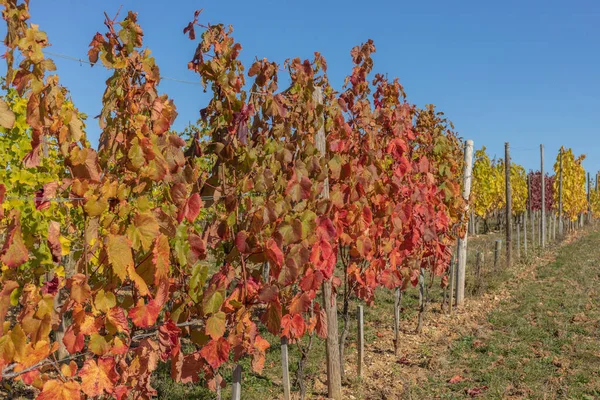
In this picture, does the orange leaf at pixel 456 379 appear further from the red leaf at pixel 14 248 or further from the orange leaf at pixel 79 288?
the red leaf at pixel 14 248

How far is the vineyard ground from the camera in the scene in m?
4.89

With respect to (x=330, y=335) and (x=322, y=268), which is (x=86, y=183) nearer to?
(x=322, y=268)

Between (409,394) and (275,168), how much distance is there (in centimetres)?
281

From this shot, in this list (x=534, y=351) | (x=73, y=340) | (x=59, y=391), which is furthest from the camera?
(x=534, y=351)

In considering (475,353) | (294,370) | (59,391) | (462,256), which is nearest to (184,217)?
(59,391)

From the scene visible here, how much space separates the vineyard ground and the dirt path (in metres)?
0.01

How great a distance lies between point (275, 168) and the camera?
2908 millimetres


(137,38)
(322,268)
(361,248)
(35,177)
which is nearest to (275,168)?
(322,268)

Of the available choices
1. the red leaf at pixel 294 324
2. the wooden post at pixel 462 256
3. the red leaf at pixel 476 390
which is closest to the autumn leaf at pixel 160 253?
the red leaf at pixel 294 324

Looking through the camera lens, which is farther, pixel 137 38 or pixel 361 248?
pixel 361 248

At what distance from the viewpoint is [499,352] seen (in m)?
6.03

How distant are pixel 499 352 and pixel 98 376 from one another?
17.6 ft

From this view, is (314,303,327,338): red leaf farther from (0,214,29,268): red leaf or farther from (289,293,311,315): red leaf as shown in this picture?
(0,214,29,268): red leaf

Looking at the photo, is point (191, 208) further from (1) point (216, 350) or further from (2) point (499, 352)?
(2) point (499, 352)
